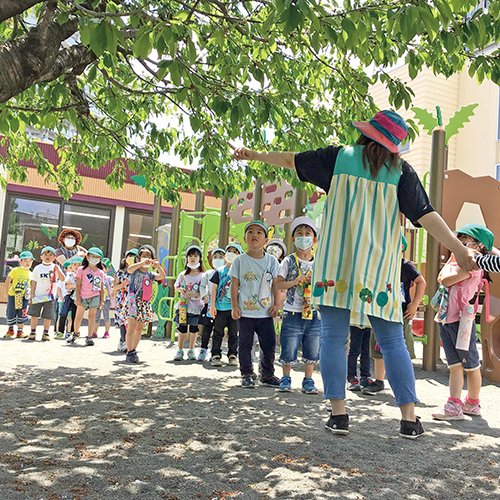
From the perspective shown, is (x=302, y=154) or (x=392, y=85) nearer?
(x=302, y=154)

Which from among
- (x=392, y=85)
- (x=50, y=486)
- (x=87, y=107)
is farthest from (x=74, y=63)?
(x=50, y=486)

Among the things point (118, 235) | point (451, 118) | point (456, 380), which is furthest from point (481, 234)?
point (118, 235)

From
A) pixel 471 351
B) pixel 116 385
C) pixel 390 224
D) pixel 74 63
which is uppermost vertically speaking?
pixel 74 63

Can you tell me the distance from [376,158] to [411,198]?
308 millimetres

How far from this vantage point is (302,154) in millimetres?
3355

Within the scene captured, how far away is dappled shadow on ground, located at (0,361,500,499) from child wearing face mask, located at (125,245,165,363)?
7.15 feet

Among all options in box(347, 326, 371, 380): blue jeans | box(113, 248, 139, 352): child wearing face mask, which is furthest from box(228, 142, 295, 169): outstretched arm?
box(113, 248, 139, 352): child wearing face mask

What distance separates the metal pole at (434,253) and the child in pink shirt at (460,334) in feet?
8.97

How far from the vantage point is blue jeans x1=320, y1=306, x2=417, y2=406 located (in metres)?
3.28

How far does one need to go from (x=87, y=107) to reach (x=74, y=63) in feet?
4.61

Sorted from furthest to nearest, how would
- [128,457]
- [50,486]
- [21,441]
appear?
[21,441] → [128,457] → [50,486]

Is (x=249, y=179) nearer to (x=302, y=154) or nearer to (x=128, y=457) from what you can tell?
(x=302, y=154)

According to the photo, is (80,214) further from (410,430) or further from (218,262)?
(410,430)

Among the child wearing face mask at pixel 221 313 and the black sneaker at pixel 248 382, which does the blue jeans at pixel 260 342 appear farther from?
the child wearing face mask at pixel 221 313
